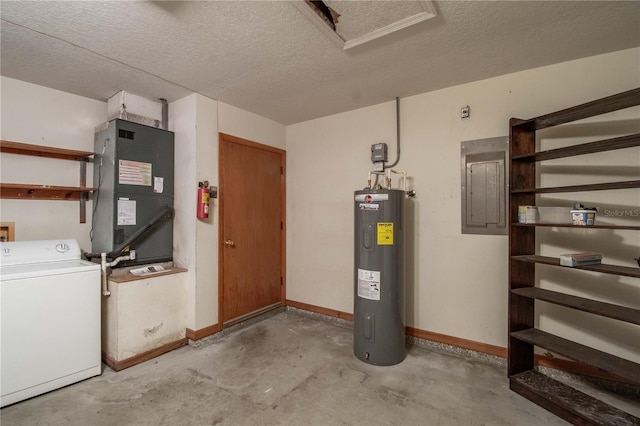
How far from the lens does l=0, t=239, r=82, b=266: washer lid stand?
7.11 feet

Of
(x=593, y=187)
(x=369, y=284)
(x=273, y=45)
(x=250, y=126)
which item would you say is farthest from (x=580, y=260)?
(x=250, y=126)

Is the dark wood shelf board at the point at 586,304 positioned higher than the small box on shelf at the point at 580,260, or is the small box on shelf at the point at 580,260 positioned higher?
the small box on shelf at the point at 580,260

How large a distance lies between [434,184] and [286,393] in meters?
2.18

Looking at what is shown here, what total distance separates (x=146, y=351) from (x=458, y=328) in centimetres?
280

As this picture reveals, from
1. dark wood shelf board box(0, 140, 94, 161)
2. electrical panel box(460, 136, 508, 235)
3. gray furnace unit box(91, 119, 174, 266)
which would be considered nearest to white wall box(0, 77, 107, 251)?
dark wood shelf board box(0, 140, 94, 161)

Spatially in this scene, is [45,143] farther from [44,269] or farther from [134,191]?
[44,269]

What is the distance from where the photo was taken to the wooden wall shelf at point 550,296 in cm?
172

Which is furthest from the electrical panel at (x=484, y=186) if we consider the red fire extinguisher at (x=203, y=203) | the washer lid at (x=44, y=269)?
the washer lid at (x=44, y=269)

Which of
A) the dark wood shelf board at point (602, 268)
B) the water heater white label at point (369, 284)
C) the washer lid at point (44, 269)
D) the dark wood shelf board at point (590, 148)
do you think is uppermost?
the dark wood shelf board at point (590, 148)

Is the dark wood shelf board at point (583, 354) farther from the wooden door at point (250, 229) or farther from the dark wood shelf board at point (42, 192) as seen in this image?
the dark wood shelf board at point (42, 192)

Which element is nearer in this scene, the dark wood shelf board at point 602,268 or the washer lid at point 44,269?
the dark wood shelf board at point 602,268

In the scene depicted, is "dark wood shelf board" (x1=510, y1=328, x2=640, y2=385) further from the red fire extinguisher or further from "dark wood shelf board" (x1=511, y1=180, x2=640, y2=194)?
the red fire extinguisher

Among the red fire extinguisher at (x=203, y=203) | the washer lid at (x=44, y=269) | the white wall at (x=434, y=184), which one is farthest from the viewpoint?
the red fire extinguisher at (x=203, y=203)

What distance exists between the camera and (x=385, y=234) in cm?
249
